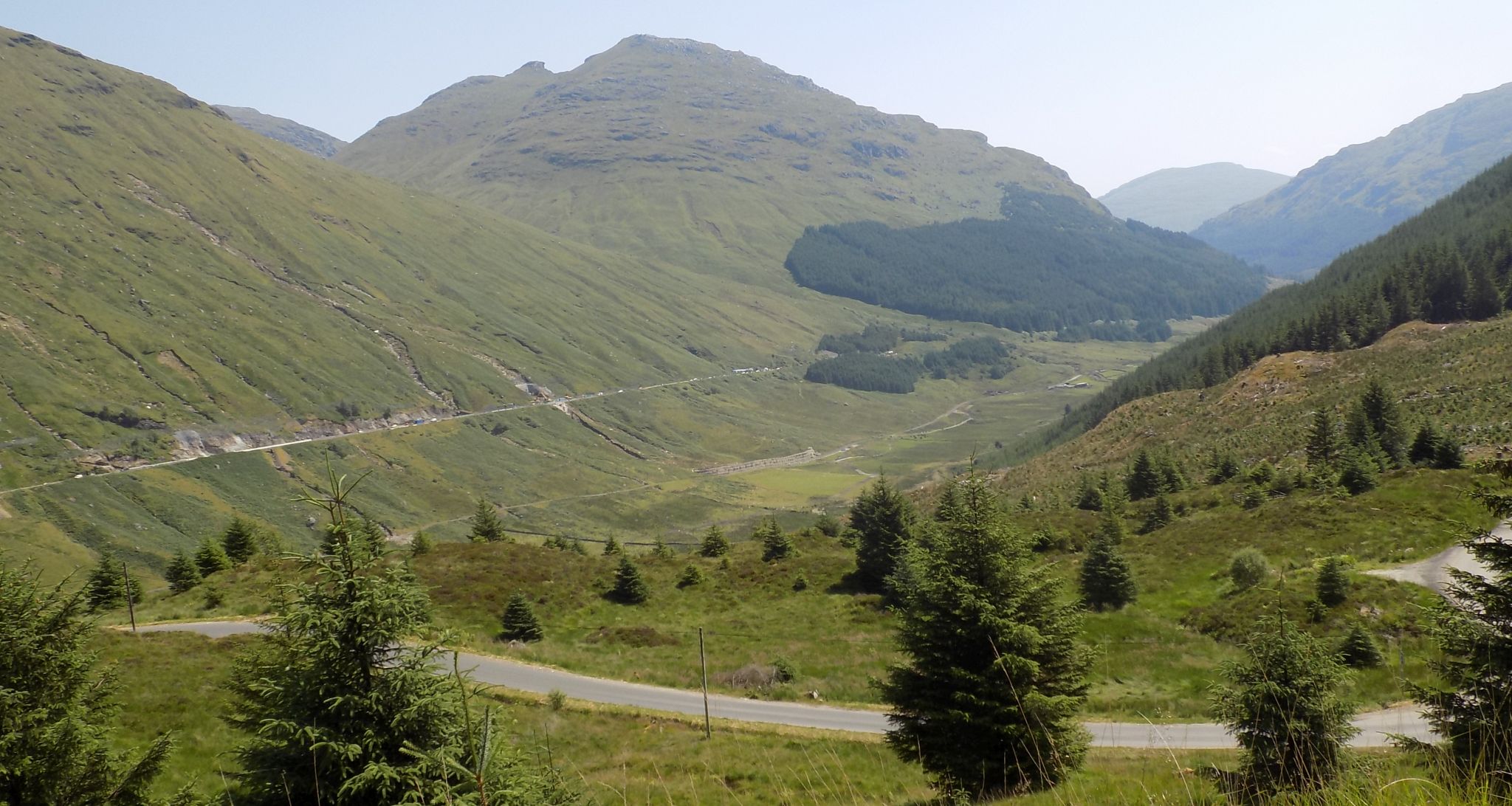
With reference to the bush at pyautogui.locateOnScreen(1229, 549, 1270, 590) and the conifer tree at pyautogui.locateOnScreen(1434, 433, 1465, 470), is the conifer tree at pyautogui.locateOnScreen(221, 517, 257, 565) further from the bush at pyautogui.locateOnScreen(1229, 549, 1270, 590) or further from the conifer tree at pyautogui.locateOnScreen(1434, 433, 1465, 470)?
the conifer tree at pyautogui.locateOnScreen(1434, 433, 1465, 470)

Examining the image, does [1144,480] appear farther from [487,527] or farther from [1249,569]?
[487,527]

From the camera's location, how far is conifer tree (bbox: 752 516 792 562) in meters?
60.4

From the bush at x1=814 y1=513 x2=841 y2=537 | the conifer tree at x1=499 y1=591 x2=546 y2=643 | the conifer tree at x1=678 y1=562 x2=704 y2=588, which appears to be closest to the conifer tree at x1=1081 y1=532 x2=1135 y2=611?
the conifer tree at x1=678 y1=562 x2=704 y2=588

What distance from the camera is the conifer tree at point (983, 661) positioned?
1487 cm

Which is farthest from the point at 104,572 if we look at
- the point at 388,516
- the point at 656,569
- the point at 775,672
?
the point at 388,516

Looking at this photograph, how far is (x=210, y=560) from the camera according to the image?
55125mm

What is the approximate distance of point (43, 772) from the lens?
10.8 meters

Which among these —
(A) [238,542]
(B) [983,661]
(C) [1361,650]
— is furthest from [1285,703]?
(A) [238,542]

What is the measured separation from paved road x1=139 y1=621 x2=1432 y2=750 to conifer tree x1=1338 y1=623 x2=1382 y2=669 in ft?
10.1

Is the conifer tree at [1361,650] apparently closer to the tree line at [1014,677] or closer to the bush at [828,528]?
the tree line at [1014,677]

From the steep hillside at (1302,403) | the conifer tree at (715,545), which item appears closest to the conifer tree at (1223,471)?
the steep hillside at (1302,403)

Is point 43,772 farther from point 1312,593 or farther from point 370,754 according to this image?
point 1312,593

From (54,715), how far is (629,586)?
41607 millimetres

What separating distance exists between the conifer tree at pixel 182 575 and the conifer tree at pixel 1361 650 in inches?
2511
